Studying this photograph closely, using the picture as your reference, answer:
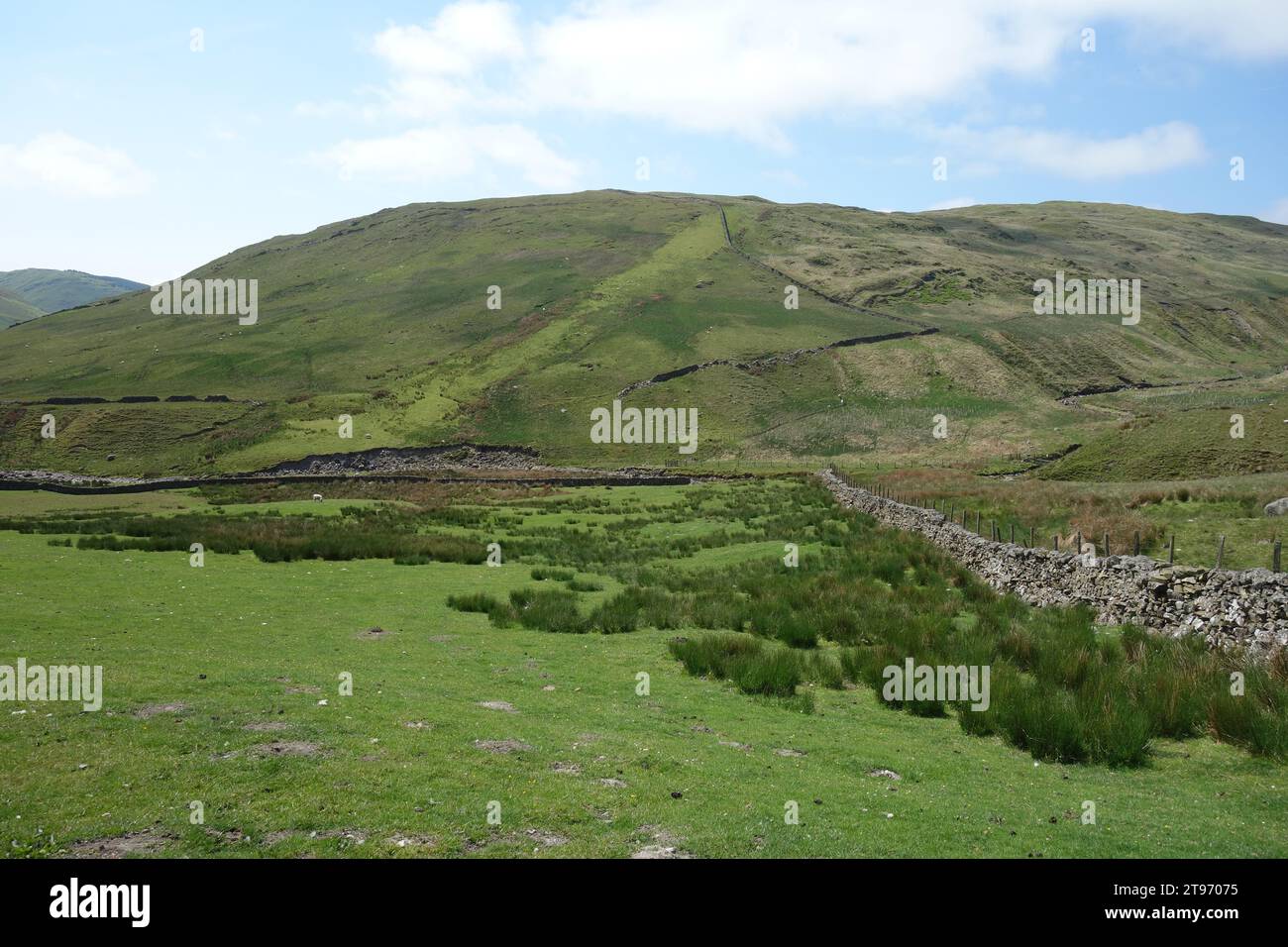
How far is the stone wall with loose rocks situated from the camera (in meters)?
13.8

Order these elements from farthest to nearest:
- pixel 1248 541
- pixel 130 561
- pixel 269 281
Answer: pixel 269 281 → pixel 130 561 → pixel 1248 541

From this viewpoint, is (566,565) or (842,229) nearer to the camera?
(566,565)

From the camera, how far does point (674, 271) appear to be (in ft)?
488

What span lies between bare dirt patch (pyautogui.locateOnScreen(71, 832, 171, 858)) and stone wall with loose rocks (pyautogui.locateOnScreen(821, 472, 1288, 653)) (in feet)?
53.2

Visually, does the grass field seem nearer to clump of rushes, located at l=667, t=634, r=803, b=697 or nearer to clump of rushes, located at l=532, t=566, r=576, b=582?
clump of rushes, located at l=667, t=634, r=803, b=697

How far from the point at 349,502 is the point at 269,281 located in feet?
480

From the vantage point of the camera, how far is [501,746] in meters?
9.57

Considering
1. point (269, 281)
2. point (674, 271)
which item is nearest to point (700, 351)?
point (674, 271)

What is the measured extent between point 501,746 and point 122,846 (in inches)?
164

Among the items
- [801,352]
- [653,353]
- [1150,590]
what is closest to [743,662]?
[1150,590]

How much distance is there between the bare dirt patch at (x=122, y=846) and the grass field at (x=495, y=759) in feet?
0.09

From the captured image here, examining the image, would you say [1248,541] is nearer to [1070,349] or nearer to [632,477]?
[632,477]

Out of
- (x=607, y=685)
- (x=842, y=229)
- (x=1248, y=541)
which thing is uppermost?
(x=842, y=229)

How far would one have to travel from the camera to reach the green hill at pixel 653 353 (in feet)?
298
